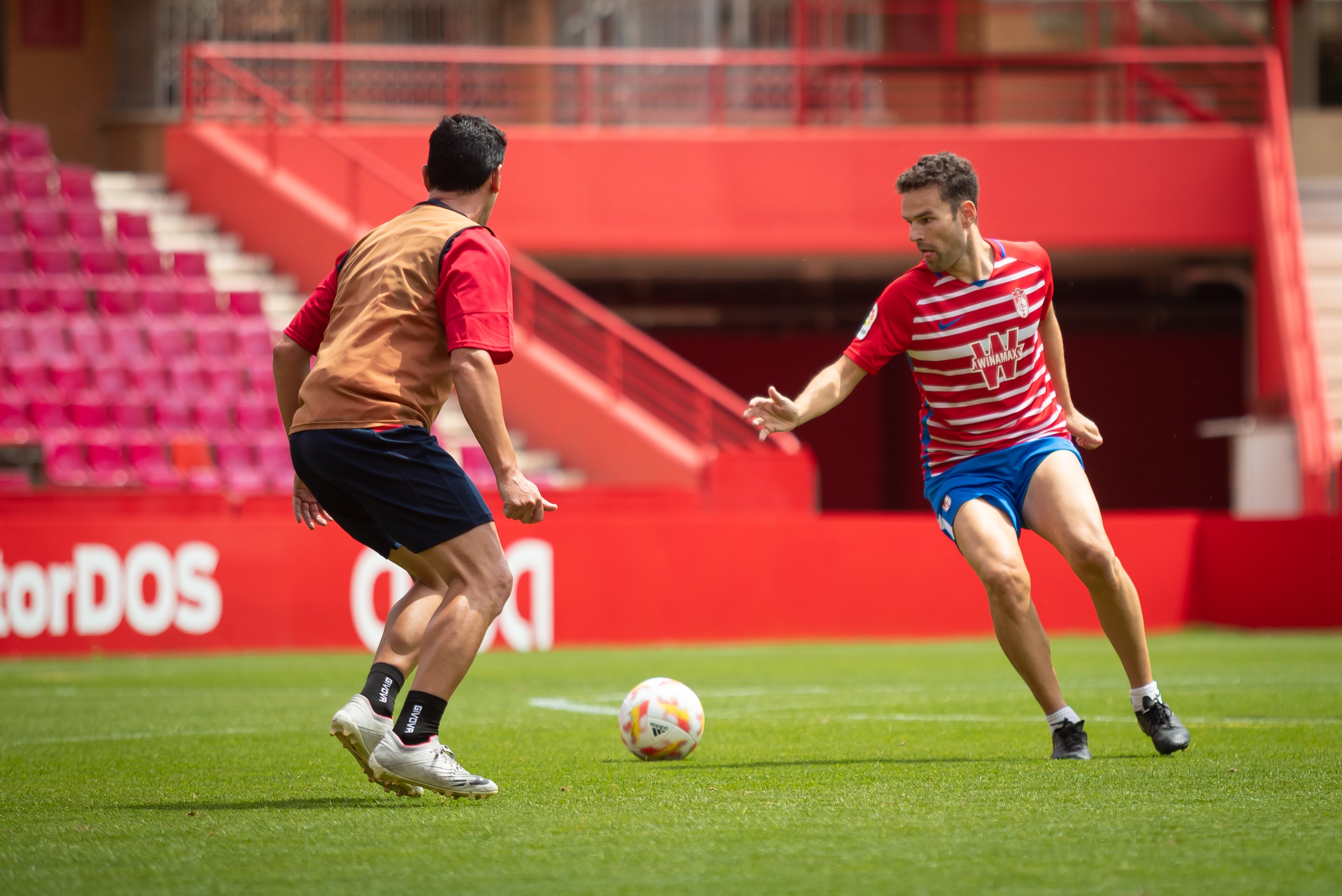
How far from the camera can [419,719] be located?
4684mm

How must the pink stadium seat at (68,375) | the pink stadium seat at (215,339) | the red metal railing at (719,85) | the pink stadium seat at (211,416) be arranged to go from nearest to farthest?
1. the pink stadium seat at (68,375)
2. the pink stadium seat at (211,416)
3. the pink stadium seat at (215,339)
4. the red metal railing at (719,85)

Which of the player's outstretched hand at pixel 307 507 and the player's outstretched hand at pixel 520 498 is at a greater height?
the player's outstretched hand at pixel 520 498

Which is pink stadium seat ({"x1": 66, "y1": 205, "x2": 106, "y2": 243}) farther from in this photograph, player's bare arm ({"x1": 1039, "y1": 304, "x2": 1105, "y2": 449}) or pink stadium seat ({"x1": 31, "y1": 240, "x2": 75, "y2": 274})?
player's bare arm ({"x1": 1039, "y1": 304, "x2": 1105, "y2": 449})

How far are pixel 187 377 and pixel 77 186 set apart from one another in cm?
402

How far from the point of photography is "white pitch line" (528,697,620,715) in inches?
309

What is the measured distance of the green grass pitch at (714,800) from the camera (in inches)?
144

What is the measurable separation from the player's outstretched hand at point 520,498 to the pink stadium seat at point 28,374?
40.1 ft

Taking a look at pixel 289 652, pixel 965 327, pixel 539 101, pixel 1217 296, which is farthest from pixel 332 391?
pixel 1217 296

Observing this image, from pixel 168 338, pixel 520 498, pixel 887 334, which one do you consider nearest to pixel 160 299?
pixel 168 338

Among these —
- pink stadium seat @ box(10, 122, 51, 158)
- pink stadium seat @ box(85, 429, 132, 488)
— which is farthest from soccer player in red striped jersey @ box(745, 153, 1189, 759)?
pink stadium seat @ box(10, 122, 51, 158)

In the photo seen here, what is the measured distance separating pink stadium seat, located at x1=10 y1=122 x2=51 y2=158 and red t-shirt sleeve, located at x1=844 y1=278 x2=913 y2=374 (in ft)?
51.2

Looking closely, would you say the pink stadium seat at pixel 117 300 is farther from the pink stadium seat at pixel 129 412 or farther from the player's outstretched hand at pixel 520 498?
the player's outstretched hand at pixel 520 498

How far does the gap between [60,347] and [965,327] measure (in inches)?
503

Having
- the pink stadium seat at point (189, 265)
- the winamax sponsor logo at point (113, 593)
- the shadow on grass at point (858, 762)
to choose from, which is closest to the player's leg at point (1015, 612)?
the shadow on grass at point (858, 762)
